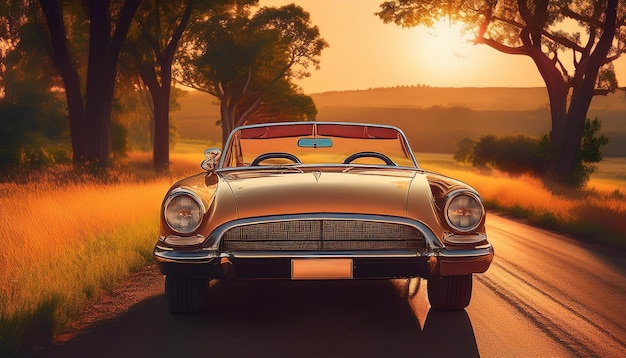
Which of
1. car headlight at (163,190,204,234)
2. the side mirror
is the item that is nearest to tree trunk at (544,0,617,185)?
the side mirror

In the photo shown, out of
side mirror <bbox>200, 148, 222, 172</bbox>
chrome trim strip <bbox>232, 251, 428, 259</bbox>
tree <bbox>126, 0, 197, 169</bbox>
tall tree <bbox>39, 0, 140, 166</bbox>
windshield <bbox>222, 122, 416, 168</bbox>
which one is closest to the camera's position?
chrome trim strip <bbox>232, 251, 428, 259</bbox>

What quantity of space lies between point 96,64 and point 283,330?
1847 cm

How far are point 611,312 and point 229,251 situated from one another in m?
3.23

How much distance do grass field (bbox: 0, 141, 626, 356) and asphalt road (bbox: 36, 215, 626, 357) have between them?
511 mm

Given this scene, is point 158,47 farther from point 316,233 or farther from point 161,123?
point 316,233

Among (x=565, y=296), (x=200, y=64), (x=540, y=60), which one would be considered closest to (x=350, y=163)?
(x=565, y=296)

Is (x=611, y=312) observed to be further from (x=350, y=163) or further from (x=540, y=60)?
(x=540, y=60)

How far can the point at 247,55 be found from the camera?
150ft

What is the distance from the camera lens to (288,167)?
7.30 metres

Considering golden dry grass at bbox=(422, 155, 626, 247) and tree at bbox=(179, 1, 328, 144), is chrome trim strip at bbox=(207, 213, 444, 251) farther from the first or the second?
tree at bbox=(179, 1, 328, 144)

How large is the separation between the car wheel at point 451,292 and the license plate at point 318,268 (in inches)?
38.1

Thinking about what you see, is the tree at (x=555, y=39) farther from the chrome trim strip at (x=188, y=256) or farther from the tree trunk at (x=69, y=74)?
the chrome trim strip at (x=188, y=256)

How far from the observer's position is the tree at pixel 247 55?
4559 centimetres

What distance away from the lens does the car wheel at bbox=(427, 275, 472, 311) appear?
663cm
